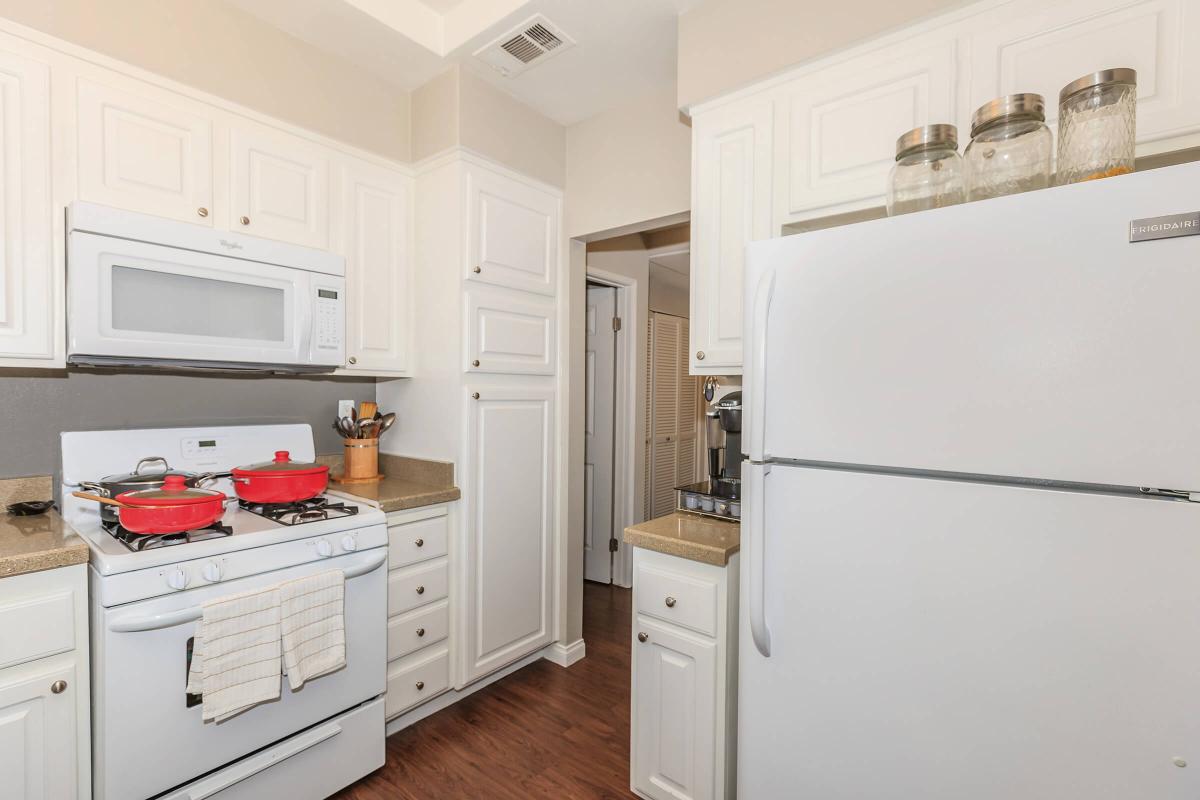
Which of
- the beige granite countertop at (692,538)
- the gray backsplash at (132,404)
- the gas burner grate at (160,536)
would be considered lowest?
the beige granite countertop at (692,538)

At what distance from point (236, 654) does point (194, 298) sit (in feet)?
3.77

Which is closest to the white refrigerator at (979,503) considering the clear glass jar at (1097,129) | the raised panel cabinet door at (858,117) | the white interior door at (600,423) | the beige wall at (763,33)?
the clear glass jar at (1097,129)

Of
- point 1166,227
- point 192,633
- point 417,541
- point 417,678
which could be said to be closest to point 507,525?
point 417,541

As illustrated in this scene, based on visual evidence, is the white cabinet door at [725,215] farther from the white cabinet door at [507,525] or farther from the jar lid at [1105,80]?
the white cabinet door at [507,525]

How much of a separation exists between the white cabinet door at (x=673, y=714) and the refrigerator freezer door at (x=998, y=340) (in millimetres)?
787

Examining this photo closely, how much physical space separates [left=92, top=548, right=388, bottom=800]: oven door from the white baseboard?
1335 mm

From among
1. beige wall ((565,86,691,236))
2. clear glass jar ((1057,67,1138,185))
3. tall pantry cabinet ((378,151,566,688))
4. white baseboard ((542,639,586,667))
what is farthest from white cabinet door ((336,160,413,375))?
clear glass jar ((1057,67,1138,185))

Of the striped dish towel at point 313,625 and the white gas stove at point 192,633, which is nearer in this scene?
the white gas stove at point 192,633

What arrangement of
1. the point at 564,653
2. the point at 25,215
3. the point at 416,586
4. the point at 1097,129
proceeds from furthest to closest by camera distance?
the point at 564,653, the point at 416,586, the point at 25,215, the point at 1097,129

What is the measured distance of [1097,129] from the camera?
1.05 metres

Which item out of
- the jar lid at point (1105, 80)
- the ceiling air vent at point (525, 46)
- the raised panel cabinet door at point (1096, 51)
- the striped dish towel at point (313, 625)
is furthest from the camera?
the ceiling air vent at point (525, 46)

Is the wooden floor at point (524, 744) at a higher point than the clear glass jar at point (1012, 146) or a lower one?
lower

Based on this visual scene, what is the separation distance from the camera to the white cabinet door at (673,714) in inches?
62.6

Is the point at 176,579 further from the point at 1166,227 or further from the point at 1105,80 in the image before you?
the point at 1105,80
